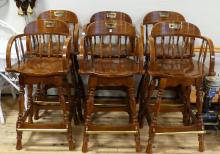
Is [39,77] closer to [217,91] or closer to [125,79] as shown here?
[125,79]

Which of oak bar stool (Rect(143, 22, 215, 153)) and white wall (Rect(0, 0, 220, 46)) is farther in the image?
white wall (Rect(0, 0, 220, 46))

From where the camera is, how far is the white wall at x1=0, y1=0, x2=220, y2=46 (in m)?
2.78

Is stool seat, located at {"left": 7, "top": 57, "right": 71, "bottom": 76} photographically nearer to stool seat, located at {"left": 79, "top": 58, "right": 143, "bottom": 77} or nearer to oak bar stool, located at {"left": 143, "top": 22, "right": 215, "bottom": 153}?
stool seat, located at {"left": 79, "top": 58, "right": 143, "bottom": 77}

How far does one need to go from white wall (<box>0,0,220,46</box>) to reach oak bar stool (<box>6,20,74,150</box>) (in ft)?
1.42

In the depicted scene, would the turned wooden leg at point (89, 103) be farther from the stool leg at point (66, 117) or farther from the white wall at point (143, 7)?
the white wall at point (143, 7)

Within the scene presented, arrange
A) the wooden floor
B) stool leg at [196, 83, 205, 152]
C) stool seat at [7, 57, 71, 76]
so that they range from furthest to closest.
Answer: the wooden floor → stool leg at [196, 83, 205, 152] → stool seat at [7, 57, 71, 76]

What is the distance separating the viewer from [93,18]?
2.72 metres

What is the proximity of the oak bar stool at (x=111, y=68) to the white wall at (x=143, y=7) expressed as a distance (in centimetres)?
48

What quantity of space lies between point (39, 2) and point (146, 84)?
4.21 ft

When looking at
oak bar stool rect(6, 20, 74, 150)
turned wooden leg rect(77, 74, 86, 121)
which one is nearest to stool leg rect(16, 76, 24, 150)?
oak bar stool rect(6, 20, 74, 150)

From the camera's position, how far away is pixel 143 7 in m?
2.80

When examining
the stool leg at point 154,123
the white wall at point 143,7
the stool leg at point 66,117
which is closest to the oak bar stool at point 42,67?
the stool leg at point 66,117

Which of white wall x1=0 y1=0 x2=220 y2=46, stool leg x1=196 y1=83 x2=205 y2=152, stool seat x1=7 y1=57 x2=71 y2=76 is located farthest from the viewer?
white wall x1=0 y1=0 x2=220 y2=46

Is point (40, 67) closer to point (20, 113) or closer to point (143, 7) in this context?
point (20, 113)
